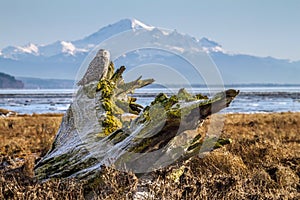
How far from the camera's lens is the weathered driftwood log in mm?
7047

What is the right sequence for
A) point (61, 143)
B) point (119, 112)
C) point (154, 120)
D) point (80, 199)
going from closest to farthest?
point (80, 199), point (154, 120), point (61, 143), point (119, 112)

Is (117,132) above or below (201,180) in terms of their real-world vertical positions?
above

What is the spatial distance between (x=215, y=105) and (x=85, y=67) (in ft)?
14.4

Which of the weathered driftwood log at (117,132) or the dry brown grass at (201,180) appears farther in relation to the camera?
the weathered driftwood log at (117,132)

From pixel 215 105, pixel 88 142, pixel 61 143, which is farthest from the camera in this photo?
pixel 61 143

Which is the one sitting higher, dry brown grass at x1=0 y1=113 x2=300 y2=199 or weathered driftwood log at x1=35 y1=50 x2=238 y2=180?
weathered driftwood log at x1=35 y1=50 x2=238 y2=180

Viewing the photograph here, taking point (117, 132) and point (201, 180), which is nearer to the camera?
point (201, 180)

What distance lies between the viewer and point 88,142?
8.34m

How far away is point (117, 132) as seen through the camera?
26.5ft

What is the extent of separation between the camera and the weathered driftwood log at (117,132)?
7047 millimetres

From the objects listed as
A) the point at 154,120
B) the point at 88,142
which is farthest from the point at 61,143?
the point at 154,120

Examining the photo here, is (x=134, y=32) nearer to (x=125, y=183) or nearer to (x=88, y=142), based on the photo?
(x=88, y=142)

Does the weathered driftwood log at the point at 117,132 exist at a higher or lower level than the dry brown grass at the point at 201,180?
higher

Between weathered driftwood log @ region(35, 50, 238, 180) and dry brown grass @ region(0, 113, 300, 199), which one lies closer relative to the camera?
dry brown grass @ region(0, 113, 300, 199)
